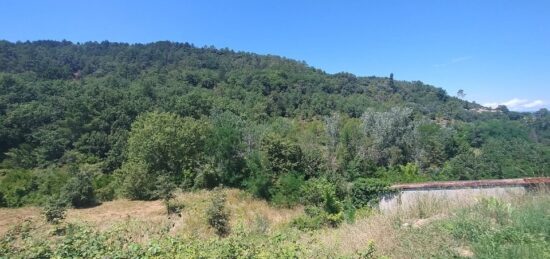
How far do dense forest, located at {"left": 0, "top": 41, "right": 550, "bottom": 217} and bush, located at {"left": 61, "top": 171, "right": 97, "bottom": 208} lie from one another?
73mm

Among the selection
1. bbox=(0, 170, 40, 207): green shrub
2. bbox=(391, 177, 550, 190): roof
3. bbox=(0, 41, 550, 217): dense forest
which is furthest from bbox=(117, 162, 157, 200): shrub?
bbox=(391, 177, 550, 190): roof

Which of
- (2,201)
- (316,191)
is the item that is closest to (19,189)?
(2,201)

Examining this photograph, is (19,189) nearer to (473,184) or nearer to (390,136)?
(473,184)

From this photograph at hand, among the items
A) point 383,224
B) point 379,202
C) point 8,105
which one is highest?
point 8,105

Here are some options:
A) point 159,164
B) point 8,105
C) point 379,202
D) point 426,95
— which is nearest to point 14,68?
point 8,105

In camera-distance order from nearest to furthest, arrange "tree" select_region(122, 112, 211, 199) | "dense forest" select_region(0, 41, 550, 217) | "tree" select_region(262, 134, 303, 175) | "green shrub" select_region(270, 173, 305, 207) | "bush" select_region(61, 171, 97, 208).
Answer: "bush" select_region(61, 171, 97, 208)
"green shrub" select_region(270, 173, 305, 207)
"dense forest" select_region(0, 41, 550, 217)
"tree" select_region(262, 134, 303, 175)
"tree" select_region(122, 112, 211, 199)

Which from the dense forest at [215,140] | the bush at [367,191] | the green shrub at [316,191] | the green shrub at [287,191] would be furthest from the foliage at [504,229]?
the green shrub at [287,191]

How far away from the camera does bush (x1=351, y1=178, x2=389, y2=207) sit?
1712 centimetres

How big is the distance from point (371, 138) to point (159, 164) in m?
19.1

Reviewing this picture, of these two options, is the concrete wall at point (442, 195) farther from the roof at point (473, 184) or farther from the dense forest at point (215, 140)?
the dense forest at point (215, 140)

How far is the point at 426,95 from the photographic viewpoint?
104m

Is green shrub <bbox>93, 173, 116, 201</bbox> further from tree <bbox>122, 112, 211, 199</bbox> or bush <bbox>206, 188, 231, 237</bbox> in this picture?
bush <bbox>206, 188, 231, 237</bbox>

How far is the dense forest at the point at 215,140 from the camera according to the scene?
22.2 m

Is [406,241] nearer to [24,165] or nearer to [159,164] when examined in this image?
[159,164]
